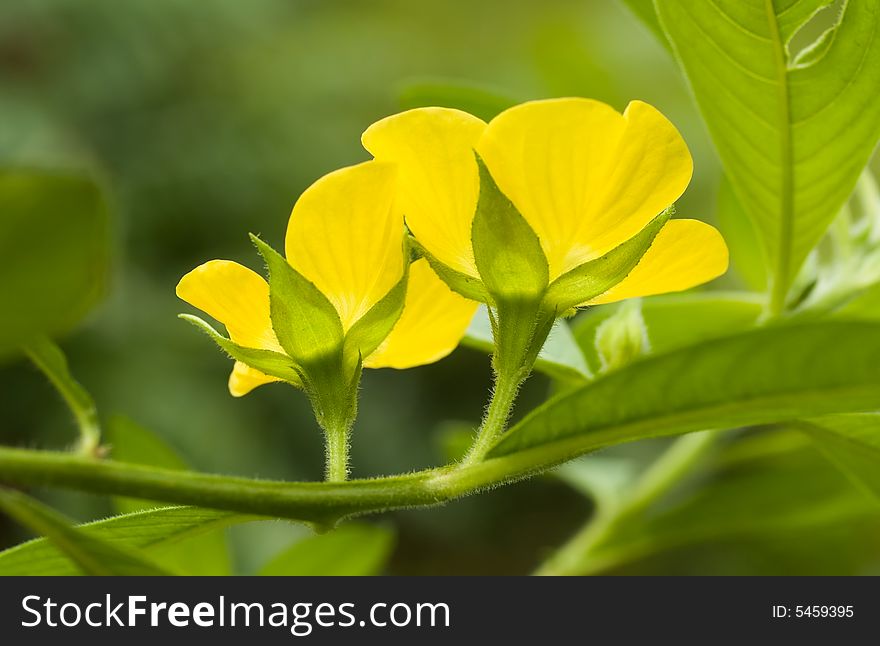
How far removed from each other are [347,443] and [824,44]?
0.33m

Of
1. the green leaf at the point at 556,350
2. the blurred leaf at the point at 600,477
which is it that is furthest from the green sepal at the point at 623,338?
the blurred leaf at the point at 600,477

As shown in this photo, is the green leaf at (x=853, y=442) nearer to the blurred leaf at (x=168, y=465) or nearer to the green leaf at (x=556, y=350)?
the green leaf at (x=556, y=350)

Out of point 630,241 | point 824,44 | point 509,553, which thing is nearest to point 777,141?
point 824,44

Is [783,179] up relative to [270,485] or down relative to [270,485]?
up

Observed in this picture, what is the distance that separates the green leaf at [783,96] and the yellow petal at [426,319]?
0.19m

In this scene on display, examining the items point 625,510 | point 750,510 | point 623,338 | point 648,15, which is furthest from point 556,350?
point 750,510

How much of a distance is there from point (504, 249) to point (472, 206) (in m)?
0.02

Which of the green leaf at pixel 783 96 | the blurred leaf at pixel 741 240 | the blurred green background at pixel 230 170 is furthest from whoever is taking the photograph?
the blurred green background at pixel 230 170

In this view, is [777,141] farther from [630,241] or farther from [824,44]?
[630,241]

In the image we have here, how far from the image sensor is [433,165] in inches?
14.8

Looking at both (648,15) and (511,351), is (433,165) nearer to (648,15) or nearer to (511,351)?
(511,351)

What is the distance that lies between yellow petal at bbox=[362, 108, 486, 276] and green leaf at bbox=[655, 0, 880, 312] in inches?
6.6

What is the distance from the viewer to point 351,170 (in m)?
0.37

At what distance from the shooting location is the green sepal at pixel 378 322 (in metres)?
0.39
